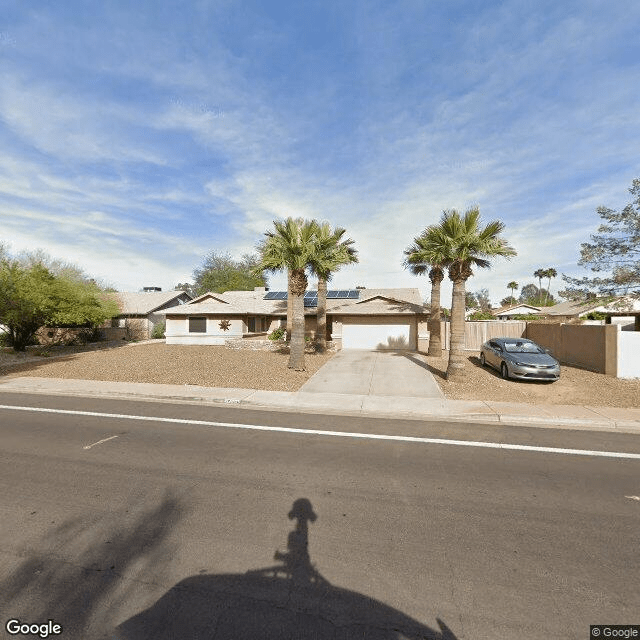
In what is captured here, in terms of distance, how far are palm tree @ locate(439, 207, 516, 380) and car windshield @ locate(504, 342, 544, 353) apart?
113 inches

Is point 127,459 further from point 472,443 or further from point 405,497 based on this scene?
point 472,443

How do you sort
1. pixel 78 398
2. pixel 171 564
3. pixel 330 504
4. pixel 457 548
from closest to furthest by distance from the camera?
pixel 171 564 < pixel 457 548 < pixel 330 504 < pixel 78 398

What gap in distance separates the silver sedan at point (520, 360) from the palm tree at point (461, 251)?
2.10m

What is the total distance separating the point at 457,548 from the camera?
384 cm

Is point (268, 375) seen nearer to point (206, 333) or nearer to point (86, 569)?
point (86, 569)

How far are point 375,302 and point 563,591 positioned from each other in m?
22.3

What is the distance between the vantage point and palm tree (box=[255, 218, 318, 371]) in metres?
15.5

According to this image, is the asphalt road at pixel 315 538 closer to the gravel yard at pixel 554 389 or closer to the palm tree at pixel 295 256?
the gravel yard at pixel 554 389

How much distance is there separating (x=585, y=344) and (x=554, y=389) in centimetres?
563

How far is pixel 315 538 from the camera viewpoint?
3998mm

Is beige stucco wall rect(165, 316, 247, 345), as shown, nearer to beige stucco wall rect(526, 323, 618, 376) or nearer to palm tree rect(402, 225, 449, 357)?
Answer: palm tree rect(402, 225, 449, 357)

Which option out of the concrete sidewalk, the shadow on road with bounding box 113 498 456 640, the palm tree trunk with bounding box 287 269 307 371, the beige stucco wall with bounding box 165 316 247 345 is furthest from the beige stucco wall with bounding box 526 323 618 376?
the beige stucco wall with bounding box 165 316 247 345

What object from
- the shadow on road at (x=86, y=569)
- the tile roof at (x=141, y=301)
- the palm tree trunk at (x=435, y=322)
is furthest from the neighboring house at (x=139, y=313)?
the shadow on road at (x=86, y=569)

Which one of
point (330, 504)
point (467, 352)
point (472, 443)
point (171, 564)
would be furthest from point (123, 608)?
point (467, 352)
